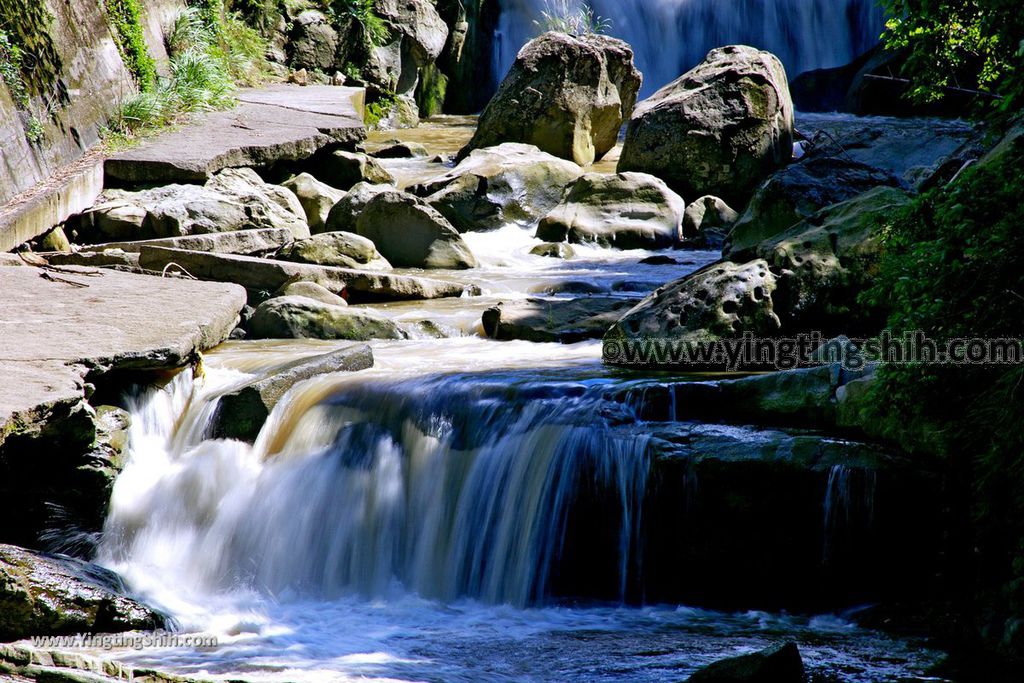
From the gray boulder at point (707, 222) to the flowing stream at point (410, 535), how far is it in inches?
227

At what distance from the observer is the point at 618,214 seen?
1230cm

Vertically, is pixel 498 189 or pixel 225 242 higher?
pixel 498 189

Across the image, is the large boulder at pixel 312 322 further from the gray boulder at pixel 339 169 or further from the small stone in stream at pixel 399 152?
the small stone in stream at pixel 399 152

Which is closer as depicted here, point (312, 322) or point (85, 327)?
point (85, 327)

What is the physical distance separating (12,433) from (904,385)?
13.4 ft

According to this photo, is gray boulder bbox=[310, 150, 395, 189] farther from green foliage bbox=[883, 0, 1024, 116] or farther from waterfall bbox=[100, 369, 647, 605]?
green foliage bbox=[883, 0, 1024, 116]

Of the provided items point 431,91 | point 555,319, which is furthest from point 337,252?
point 431,91

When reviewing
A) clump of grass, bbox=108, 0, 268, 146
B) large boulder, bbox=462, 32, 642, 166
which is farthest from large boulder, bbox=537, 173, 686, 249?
clump of grass, bbox=108, 0, 268, 146

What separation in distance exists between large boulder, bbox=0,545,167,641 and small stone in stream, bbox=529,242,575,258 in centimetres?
750

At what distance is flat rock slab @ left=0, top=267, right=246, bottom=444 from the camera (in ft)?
16.4

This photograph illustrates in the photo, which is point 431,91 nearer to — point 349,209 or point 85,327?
point 349,209

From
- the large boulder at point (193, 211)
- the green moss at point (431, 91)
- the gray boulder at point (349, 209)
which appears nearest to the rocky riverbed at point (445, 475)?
the large boulder at point (193, 211)

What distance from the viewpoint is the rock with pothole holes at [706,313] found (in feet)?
21.7

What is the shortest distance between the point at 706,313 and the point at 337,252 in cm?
425
